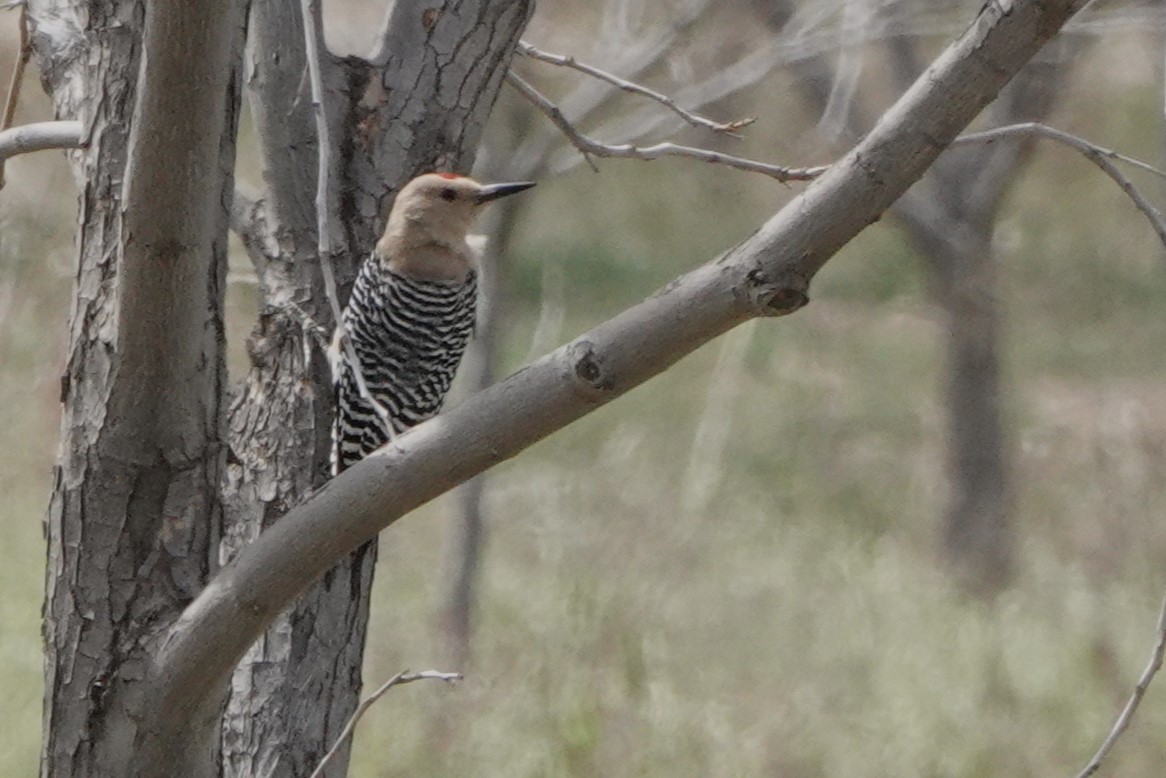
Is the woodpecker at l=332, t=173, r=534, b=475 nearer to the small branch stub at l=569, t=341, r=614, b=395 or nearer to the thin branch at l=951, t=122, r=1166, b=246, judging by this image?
the thin branch at l=951, t=122, r=1166, b=246

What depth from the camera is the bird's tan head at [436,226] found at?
13.6 ft

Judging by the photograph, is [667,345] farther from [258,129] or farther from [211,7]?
[258,129]

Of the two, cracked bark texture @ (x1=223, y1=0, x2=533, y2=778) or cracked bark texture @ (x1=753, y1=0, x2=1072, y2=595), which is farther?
cracked bark texture @ (x1=753, y1=0, x2=1072, y2=595)

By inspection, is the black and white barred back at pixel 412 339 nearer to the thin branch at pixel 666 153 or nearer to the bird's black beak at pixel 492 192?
the bird's black beak at pixel 492 192

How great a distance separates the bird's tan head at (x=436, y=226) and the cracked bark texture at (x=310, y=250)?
0.59 metres

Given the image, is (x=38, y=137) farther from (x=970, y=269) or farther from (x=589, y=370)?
(x=970, y=269)

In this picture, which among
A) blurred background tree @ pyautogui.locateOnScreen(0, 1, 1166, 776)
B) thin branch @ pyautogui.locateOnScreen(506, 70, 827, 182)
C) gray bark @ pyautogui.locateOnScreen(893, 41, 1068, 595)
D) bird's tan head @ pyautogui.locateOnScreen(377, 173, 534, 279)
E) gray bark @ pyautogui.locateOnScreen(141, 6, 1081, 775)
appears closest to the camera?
gray bark @ pyautogui.locateOnScreen(141, 6, 1081, 775)

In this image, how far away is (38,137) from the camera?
274 cm

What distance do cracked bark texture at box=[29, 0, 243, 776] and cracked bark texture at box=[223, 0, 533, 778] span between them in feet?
2.77

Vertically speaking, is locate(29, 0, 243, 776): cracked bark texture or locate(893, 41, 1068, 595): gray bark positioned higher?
locate(893, 41, 1068, 595): gray bark

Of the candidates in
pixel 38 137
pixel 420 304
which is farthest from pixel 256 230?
pixel 420 304

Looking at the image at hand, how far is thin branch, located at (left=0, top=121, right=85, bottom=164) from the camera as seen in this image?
2.68 metres

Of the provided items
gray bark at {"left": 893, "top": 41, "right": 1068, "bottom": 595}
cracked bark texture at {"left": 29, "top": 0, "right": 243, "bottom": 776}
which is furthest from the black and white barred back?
gray bark at {"left": 893, "top": 41, "right": 1068, "bottom": 595}

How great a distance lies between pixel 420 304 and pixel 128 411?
2631 mm
